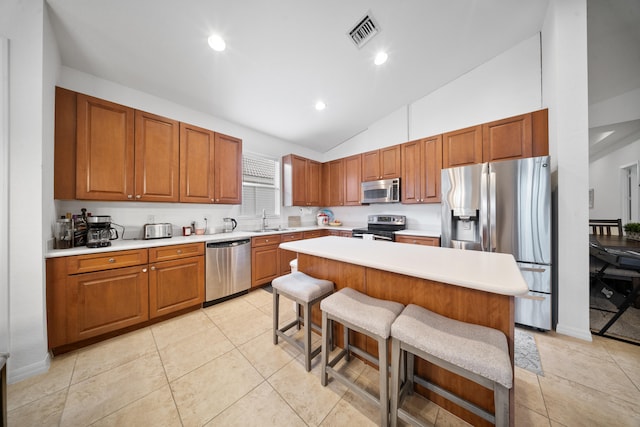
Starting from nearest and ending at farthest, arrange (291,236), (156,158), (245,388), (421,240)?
(245,388), (156,158), (421,240), (291,236)

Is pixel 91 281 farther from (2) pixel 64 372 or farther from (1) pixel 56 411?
(1) pixel 56 411

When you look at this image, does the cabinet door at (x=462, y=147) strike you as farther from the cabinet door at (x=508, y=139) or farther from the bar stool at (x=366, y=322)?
the bar stool at (x=366, y=322)

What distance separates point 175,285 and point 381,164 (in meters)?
3.56

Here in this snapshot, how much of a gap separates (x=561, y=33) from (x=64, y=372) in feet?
17.1

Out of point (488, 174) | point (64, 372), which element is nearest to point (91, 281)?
point (64, 372)

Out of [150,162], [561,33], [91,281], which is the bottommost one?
[91,281]

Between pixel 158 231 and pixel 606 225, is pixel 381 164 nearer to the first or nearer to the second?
pixel 158 231

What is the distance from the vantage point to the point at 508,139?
2.47 m

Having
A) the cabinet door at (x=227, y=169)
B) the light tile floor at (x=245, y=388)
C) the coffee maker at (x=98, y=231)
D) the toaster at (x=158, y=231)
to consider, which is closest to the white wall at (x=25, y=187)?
the light tile floor at (x=245, y=388)

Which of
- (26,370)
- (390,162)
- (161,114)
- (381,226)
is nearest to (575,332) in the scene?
(381,226)

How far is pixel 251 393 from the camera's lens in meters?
1.39

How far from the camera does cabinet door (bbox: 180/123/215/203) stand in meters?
2.63

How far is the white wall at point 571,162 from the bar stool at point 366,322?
6.53 feet

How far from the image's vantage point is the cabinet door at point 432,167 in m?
3.06
